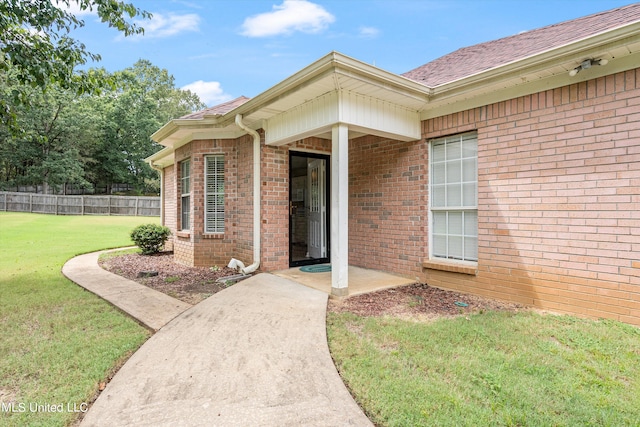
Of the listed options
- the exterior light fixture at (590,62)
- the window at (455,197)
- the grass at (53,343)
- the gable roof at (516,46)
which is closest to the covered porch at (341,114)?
the window at (455,197)

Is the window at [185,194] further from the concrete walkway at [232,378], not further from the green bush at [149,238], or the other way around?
the concrete walkway at [232,378]

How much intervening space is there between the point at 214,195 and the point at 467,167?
16.4 feet

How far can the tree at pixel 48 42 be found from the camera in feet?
14.4

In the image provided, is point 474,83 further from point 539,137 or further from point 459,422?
point 459,422

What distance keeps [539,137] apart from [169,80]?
141ft

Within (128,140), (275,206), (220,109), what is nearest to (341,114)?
(275,206)

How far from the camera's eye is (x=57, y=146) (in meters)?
26.7

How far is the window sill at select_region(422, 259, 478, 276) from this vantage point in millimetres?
4832

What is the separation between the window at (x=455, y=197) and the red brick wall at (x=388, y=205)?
182mm

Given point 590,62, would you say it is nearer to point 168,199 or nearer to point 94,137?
point 168,199

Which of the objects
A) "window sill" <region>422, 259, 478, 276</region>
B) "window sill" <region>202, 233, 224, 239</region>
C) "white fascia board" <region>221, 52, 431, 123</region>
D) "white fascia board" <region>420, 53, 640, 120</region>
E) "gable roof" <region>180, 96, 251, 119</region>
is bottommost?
"window sill" <region>422, 259, 478, 276</region>

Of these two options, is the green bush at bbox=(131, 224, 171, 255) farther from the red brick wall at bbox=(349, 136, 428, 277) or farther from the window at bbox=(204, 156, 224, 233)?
the red brick wall at bbox=(349, 136, 428, 277)

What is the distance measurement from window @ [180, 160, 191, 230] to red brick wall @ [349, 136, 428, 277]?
12.7ft

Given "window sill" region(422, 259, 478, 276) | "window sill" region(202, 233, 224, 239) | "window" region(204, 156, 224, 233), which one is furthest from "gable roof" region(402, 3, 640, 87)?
"window sill" region(202, 233, 224, 239)
